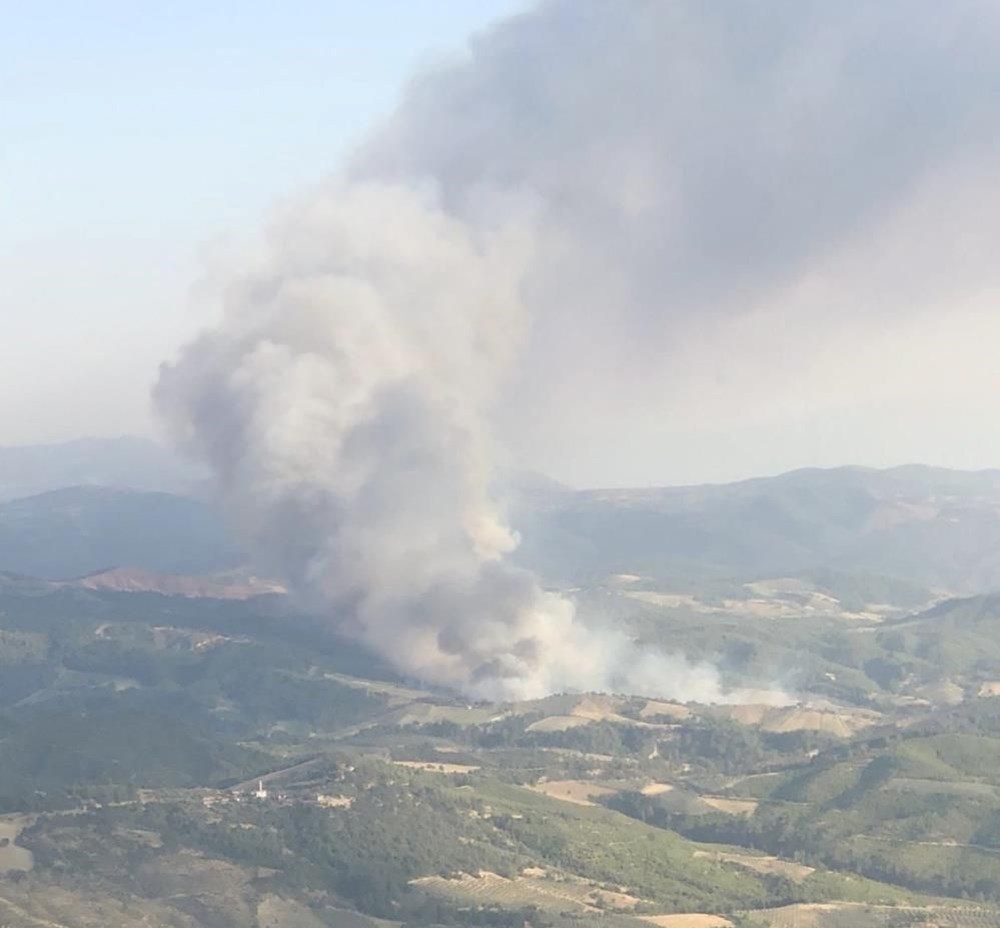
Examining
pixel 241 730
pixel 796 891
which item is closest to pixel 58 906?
pixel 796 891

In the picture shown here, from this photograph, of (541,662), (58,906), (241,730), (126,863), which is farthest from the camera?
(541,662)

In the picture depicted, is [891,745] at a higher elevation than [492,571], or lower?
lower

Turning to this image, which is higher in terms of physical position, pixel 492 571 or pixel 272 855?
pixel 492 571

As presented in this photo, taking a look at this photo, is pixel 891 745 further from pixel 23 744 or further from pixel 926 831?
pixel 23 744

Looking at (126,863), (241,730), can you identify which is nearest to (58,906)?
(126,863)

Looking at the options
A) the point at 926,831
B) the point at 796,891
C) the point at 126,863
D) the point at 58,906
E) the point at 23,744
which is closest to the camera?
the point at 58,906

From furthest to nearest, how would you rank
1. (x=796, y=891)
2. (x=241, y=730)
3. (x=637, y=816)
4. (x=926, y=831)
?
(x=241, y=730) < (x=637, y=816) < (x=926, y=831) < (x=796, y=891)

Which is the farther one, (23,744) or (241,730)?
(241,730)

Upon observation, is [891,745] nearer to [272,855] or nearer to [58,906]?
[272,855]

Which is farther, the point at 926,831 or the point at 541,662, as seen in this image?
the point at 541,662
